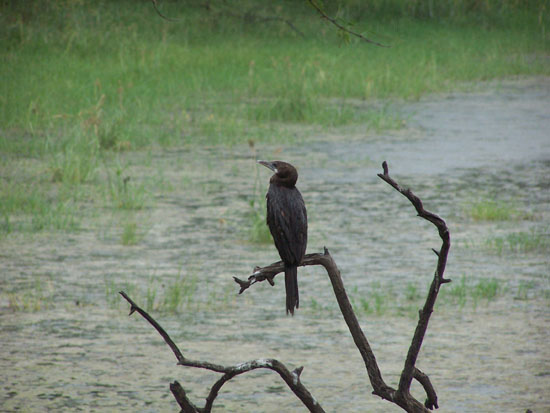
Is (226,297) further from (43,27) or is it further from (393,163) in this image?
(43,27)

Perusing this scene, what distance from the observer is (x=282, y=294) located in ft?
15.9

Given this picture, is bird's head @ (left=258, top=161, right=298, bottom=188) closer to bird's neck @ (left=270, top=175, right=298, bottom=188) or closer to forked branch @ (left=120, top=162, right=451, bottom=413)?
bird's neck @ (left=270, top=175, right=298, bottom=188)

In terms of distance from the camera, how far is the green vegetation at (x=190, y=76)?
7.17 m

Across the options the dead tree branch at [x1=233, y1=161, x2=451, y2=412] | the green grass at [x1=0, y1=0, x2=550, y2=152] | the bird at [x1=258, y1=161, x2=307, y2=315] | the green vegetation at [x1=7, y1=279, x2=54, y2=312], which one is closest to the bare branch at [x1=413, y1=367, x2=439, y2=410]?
the dead tree branch at [x1=233, y1=161, x2=451, y2=412]

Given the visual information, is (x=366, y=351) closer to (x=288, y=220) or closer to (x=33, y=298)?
(x=288, y=220)

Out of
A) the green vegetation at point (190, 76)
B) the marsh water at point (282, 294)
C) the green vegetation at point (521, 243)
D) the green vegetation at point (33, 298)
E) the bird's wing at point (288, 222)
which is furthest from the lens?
the green vegetation at point (190, 76)

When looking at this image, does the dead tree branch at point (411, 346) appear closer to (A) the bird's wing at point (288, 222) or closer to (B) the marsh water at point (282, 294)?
(A) the bird's wing at point (288, 222)

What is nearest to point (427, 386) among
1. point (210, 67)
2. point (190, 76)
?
→ point (190, 76)

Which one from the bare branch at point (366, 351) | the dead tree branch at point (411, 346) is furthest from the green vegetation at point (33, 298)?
the bare branch at point (366, 351)

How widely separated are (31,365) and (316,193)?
329cm

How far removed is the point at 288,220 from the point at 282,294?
2644mm

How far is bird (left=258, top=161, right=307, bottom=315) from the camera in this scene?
7.13ft

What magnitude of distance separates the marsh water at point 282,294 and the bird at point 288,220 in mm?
1357

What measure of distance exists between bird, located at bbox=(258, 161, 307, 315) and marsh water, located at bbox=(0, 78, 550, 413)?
136cm
